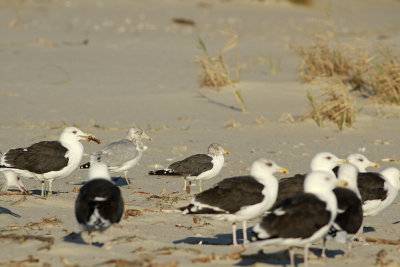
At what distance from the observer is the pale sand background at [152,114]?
7.46 metres

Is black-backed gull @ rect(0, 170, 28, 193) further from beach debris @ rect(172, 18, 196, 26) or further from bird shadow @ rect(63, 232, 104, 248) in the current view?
beach debris @ rect(172, 18, 196, 26)

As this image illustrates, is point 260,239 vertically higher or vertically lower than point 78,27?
lower

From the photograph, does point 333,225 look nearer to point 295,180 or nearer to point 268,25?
point 295,180

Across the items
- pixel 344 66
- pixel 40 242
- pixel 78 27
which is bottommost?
pixel 40 242

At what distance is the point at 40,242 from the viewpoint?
22.2ft

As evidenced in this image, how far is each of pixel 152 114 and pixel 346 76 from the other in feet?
15.6

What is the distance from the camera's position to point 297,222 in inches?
245

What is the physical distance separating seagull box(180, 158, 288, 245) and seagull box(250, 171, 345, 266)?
0.95 m

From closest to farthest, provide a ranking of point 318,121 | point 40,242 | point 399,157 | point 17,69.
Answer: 1. point 40,242
2. point 399,157
3. point 318,121
4. point 17,69

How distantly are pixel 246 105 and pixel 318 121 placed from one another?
2.45 meters

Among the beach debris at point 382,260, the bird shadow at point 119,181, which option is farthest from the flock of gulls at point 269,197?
the bird shadow at point 119,181

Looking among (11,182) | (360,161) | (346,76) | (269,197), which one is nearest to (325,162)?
(360,161)

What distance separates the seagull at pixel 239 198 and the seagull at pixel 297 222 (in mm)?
945

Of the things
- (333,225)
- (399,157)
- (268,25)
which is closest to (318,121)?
(399,157)
